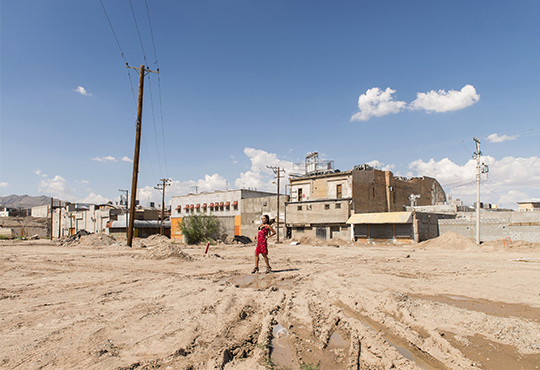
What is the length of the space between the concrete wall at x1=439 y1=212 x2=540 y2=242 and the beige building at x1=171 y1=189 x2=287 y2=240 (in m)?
21.4

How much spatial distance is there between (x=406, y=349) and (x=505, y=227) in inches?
1189

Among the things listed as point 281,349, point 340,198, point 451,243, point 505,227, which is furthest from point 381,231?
point 281,349

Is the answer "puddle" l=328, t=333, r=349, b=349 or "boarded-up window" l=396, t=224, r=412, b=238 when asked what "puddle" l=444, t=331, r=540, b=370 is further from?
"boarded-up window" l=396, t=224, r=412, b=238

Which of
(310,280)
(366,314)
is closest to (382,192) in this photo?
(310,280)

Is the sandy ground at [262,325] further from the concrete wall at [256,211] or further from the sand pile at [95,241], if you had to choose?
the concrete wall at [256,211]

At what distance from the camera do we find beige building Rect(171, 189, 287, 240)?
153 feet

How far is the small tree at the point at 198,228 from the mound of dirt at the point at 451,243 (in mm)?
30621

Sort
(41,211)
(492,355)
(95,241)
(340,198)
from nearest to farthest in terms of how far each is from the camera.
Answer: (492,355) → (95,241) → (340,198) → (41,211)

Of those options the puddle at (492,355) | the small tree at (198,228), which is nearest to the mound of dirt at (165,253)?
the puddle at (492,355)

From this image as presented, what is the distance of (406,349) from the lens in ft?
13.3

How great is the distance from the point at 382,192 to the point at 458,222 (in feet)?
45.6

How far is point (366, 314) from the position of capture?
5.41 m

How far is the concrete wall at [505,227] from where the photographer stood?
2588cm

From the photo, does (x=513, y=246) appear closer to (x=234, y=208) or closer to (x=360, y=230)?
(x=360, y=230)
